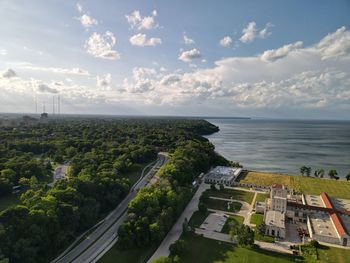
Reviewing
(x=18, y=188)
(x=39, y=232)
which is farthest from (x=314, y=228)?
(x=18, y=188)

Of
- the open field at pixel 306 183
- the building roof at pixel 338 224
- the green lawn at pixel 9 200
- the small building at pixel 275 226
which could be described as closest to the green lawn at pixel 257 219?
the small building at pixel 275 226

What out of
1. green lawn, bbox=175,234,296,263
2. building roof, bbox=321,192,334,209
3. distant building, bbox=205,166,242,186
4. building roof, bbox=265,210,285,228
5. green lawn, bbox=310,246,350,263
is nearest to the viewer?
green lawn, bbox=175,234,296,263

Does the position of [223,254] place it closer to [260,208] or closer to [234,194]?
[260,208]

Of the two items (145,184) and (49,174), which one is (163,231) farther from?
(49,174)

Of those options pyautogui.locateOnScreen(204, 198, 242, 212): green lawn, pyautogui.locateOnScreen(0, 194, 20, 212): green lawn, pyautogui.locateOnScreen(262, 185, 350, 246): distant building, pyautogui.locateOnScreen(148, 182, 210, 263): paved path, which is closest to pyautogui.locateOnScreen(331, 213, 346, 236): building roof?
pyautogui.locateOnScreen(262, 185, 350, 246): distant building

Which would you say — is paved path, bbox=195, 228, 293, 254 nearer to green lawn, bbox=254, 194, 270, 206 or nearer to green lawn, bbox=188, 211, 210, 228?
green lawn, bbox=188, 211, 210, 228

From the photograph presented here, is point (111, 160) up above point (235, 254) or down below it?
above
